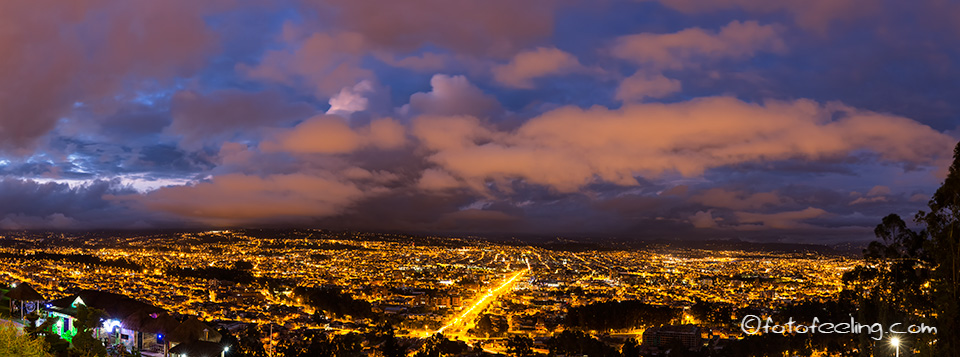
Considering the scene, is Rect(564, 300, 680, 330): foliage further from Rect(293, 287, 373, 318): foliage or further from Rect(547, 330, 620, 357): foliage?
Rect(293, 287, 373, 318): foliage

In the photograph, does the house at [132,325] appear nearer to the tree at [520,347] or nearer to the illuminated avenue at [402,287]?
the illuminated avenue at [402,287]

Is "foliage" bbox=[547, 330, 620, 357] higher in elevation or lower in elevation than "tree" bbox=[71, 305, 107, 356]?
lower

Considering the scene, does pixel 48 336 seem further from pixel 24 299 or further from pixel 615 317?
pixel 615 317

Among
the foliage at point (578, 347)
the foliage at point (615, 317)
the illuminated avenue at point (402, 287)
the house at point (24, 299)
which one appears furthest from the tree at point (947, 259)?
the foliage at point (615, 317)

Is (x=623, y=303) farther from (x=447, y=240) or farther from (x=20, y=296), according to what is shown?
(x=447, y=240)

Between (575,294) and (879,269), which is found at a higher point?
(879,269)

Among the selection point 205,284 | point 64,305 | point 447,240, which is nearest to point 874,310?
point 64,305

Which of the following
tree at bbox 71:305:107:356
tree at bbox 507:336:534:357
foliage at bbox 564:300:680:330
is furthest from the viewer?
foliage at bbox 564:300:680:330

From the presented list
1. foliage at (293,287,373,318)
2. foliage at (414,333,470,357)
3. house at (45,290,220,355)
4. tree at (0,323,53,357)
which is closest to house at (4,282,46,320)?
house at (45,290,220,355)
